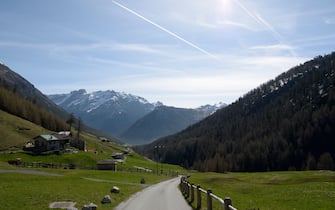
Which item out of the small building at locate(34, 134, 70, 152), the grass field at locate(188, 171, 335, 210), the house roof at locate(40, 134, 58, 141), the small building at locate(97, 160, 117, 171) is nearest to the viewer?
the grass field at locate(188, 171, 335, 210)

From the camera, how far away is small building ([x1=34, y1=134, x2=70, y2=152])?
152125mm

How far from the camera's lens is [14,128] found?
173m

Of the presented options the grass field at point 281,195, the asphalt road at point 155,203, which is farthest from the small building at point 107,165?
the asphalt road at point 155,203

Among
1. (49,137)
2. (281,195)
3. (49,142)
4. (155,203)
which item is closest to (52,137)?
(49,137)

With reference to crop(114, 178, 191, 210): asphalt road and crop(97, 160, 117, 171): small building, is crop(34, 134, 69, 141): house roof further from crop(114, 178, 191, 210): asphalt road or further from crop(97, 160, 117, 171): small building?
crop(114, 178, 191, 210): asphalt road

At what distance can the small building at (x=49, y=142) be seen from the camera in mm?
152125

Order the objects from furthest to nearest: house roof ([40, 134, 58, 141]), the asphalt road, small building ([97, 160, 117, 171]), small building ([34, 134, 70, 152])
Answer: house roof ([40, 134, 58, 141]) < small building ([34, 134, 70, 152]) < small building ([97, 160, 117, 171]) < the asphalt road

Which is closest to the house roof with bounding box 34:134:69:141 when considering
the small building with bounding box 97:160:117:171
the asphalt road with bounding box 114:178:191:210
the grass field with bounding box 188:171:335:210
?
the small building with bounding box 97:160:117:171

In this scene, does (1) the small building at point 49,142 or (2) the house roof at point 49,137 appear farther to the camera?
(2) the house roof at point 49,137

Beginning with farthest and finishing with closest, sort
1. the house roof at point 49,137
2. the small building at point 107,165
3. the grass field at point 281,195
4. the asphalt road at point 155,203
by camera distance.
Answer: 1. the house roof at point 49,137
2. the small building at point 107,165
3. the grass field at point 281,195
4. the asphalt road at point 155,203

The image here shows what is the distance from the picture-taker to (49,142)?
506ft

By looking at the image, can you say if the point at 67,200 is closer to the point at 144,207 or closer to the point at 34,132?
the point at 144,207

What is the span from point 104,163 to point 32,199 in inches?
4151

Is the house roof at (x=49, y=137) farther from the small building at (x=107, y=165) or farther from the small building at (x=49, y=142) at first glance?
the small building at (x=107, y=165)
